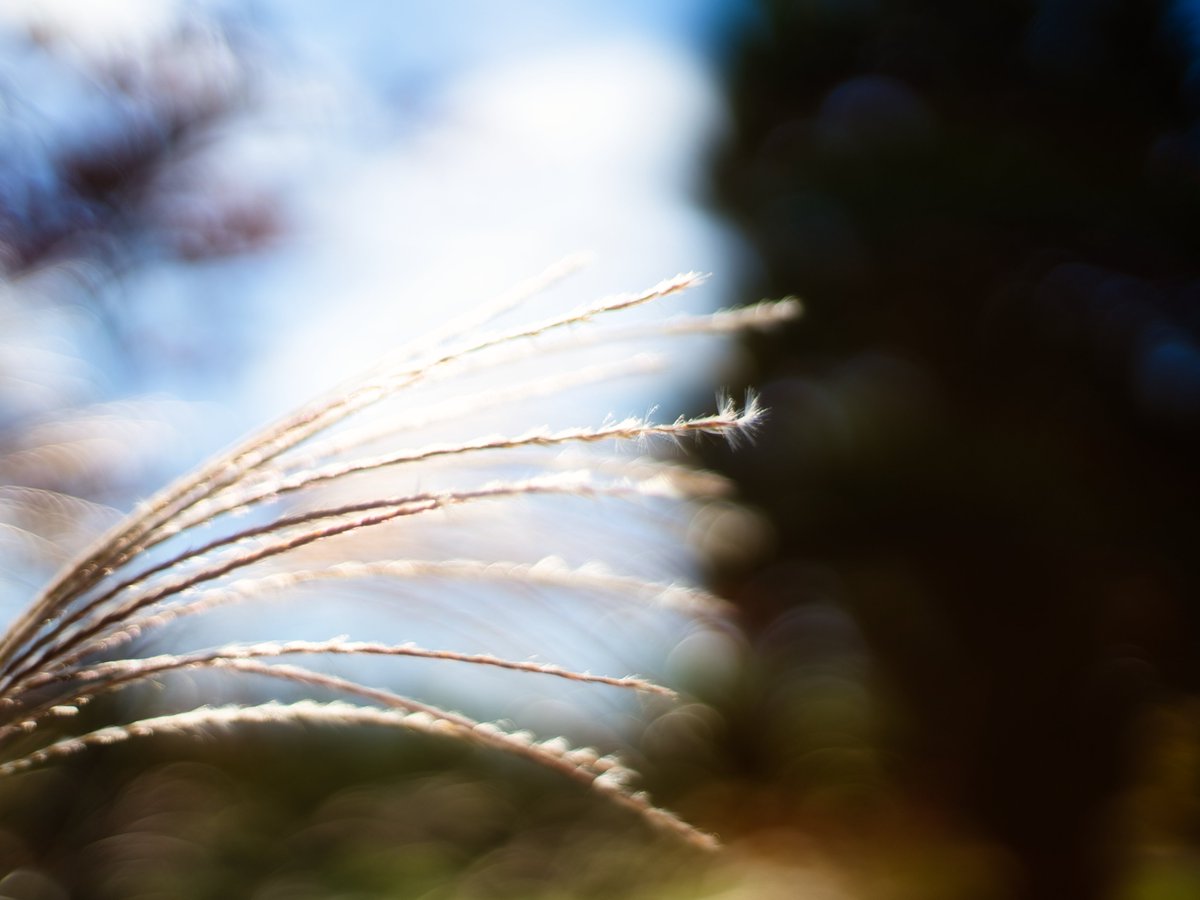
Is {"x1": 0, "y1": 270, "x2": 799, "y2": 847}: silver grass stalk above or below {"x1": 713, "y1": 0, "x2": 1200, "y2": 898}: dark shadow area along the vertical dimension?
below

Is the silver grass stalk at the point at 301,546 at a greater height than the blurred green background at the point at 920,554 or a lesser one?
lesser

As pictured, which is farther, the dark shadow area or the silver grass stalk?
the dark shadow area

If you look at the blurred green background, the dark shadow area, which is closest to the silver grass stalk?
the blurred green background

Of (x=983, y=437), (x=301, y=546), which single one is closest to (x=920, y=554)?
(x=983, y=437)

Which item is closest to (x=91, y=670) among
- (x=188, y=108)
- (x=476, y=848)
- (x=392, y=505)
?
(x=392, y=505)

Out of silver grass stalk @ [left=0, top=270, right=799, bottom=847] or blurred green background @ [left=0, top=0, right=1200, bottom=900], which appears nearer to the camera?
silver grass stalk @ [left=0, top=270, right=799, bottom=847]

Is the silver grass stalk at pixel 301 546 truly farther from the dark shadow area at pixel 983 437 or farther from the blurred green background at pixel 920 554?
the dark shadow area at pixel 983 437

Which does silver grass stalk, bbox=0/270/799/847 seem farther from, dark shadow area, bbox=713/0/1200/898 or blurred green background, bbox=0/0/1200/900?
dark shadow area, bbox=713/0/1200/898

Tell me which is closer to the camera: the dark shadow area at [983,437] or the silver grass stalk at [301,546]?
the silver grass stalk at [301,546]

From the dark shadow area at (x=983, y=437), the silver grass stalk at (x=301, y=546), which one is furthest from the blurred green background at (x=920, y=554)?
the silver grass stalk at (x=301, y=546)

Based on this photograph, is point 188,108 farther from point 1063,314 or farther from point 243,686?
point 1063,314

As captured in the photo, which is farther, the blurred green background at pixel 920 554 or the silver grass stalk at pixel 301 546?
the blurred green background at pixel 920 554
